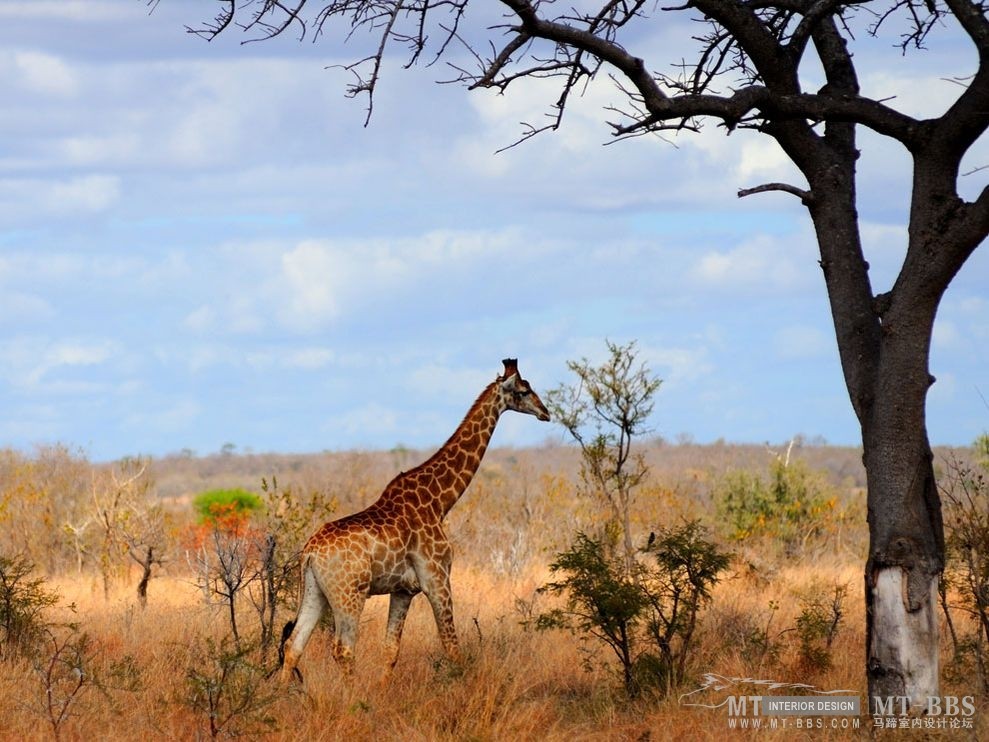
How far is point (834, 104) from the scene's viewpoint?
8.95m

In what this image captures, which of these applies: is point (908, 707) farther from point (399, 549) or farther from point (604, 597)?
point (399, 549)

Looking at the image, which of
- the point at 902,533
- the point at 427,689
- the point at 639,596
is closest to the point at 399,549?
the point at 427,689

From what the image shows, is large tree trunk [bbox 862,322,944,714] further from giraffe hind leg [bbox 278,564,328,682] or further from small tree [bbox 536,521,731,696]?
giraffe hind leg [bbox 278,564,328,682]

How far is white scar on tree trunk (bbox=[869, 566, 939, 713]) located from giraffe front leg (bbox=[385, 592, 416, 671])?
3.63m

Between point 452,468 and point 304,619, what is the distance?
195 centimetres

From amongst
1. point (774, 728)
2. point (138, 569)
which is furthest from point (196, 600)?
point (774, 728)

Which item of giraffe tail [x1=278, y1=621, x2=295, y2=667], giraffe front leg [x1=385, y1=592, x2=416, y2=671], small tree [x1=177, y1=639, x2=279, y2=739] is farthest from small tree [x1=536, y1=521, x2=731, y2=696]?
small tree [x1=177, y1=639, x2=279, y2=739]

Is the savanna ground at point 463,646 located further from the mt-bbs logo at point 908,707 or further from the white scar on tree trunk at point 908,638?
the white scar on tree trunk at point 908,638

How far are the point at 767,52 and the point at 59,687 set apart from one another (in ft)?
23.9

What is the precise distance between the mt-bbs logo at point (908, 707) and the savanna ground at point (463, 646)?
171 millimetres

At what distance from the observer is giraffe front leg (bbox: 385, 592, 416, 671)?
32.4 ft

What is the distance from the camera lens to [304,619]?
9.44 metres

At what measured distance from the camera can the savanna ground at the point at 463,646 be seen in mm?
8523

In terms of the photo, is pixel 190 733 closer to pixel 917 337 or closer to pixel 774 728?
pixel 774 728
